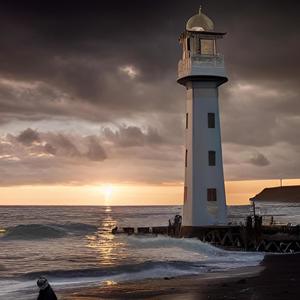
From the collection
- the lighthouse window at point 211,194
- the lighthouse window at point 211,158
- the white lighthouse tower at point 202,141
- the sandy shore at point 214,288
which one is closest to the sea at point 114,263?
the sandy shore at point 214,288

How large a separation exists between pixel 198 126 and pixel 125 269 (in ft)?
39.9

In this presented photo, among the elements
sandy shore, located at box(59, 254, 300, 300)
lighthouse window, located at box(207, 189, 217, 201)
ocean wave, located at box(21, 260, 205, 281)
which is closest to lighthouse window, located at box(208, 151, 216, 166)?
lighthouse window, located at box(207, 189, 217, 201)

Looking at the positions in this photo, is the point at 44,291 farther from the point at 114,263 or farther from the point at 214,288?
the point at 114,263

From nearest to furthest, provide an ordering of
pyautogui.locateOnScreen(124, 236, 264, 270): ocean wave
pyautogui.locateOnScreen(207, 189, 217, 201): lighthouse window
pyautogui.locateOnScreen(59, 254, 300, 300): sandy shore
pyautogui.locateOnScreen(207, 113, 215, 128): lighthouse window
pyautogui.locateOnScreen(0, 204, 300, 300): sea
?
1. pyautogui.locateOnScreen(59, 254, 300, 300): sandy shore
2. pyautogui.locateOnScreen(0, 204, 300, 300): sea
3. pyautogui.locateOnScreen(124, 236, 264, 270): ocean wave
4. pyautogui.locateOnScreen(207, 189, 217, 201): lighthouse window
5. pyautogui.locateOnScreen(207, 113, 215, 128): lighthouse window

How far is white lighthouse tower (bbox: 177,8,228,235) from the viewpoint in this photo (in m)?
38.3

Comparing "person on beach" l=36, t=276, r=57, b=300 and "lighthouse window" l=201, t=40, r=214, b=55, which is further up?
"lighthouse window" l=201, t=40, r=214, b=55

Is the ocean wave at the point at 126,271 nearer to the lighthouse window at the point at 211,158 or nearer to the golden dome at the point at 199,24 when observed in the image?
the lighthouse window at the point at 211,158

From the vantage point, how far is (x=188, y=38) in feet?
130

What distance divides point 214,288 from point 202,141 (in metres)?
16.9

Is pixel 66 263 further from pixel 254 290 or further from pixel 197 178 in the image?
pixel 254 290

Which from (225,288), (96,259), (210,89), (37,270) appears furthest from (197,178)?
(225,288)

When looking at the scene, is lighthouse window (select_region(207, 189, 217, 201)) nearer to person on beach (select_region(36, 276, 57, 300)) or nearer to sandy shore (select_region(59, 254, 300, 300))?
sandy shore (select_region(59, 254, 300, 300))

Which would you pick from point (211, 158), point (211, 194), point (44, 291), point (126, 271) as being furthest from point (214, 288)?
point (211, 158)

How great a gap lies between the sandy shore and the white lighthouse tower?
34.0ft
